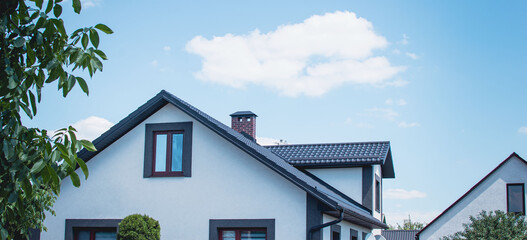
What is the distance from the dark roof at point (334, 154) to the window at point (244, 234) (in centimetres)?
662

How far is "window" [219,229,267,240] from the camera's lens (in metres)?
14.2

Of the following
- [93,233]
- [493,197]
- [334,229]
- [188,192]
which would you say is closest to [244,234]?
[188,192]

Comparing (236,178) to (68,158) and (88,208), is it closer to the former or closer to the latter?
(88,208)

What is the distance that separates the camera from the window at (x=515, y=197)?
26.8 metres

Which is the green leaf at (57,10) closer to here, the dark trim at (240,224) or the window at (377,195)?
the dark trim at (240,224)

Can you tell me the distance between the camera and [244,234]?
14289mm

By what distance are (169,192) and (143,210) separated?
2.52 feet

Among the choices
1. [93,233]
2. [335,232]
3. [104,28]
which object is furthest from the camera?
[335,232]

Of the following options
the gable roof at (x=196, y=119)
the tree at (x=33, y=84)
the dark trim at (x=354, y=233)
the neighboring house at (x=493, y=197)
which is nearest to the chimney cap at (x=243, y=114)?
the dark trim at (x=354, y=233)

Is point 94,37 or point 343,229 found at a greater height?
point 94,37

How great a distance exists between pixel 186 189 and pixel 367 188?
7684mm

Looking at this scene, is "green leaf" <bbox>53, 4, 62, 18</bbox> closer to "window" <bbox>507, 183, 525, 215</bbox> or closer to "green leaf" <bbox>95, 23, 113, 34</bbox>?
"green leaf" <bbox>95, 23, 113, 34</bbox>

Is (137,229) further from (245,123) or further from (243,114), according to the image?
(243,114)

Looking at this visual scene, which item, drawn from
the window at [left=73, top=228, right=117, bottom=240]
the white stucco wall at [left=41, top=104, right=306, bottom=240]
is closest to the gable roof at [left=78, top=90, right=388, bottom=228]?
the white stucco wall at [left=41, top=104, right=306, bottom=240]
